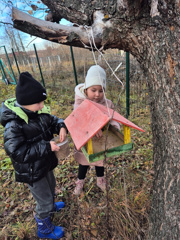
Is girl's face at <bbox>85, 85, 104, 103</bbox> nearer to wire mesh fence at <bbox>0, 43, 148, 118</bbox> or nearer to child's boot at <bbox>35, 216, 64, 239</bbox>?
child's boot at <bbox>35, 216, 64, 239</bbox>

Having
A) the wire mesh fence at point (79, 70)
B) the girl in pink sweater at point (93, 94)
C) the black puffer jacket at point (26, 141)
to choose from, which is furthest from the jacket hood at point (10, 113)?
the wire mesh fence at point (79, 70)

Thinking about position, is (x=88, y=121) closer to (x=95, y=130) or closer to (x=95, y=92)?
(x=95, y=130)

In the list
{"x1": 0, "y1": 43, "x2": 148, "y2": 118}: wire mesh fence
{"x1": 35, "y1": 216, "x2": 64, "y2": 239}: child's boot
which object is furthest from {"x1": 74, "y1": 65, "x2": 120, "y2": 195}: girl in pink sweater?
{"x1": 0, "y1": 43, "x2": 148, "y2": 118}: wire mesh fence

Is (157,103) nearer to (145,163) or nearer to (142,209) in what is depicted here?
(142,209)

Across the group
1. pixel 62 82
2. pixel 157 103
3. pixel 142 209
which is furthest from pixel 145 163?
pixel 62 82

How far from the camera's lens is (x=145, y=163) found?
2.67m

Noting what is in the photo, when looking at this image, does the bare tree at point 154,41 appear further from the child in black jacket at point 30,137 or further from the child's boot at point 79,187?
the child's boot at point 79,187

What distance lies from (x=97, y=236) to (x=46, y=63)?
25.5 ft

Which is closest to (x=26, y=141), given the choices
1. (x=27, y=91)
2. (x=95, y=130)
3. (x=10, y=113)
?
(x=10, y=113)

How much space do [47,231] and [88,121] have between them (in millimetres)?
1574

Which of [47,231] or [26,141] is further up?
[26,141]

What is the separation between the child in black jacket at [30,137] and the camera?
4.69 ft

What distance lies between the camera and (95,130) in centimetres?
101

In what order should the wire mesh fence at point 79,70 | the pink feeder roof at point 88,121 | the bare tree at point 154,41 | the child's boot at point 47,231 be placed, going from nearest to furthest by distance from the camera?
1. the bare tree at point 154,41
2. the pink feeder roof at point 88,121
3. the child's boot at point 47,231
4. the wire mesh fence at point 79,70
